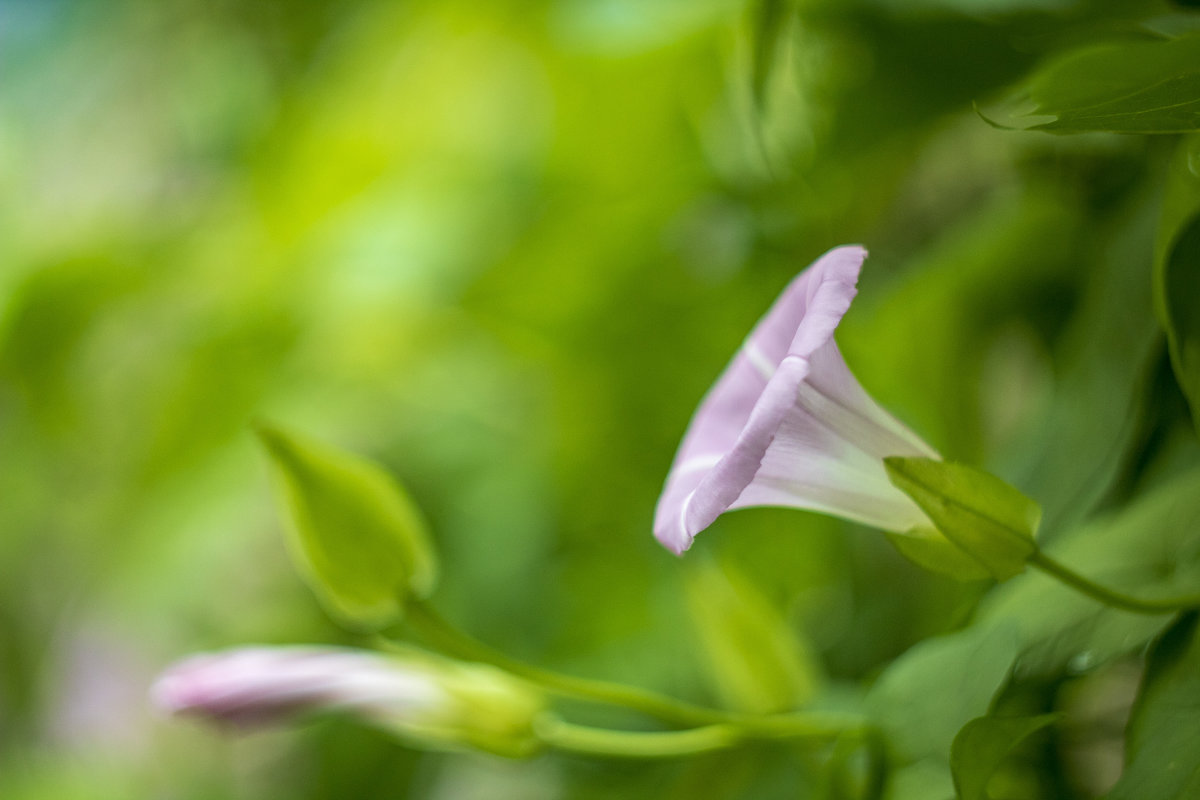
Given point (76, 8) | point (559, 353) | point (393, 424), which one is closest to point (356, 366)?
point (393, 424)

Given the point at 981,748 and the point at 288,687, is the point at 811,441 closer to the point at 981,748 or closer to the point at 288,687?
the point at 981,748

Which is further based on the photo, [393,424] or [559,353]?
[393,424]

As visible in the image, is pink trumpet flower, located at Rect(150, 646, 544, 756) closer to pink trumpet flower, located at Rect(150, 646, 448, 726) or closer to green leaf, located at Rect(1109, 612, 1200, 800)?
pink trumpet flower, located at Rect(150, 646, 448, 726)

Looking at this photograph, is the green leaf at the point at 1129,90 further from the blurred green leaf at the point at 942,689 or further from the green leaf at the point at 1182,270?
the blurred green leaf at the point at 942,689

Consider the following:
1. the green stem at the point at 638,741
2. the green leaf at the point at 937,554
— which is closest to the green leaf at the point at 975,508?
the green leaf at the point at 937,554

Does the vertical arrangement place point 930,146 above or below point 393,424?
above

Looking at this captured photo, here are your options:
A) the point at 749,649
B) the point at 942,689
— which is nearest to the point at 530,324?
the point at 749,649

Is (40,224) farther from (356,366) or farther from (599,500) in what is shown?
(599,500)
